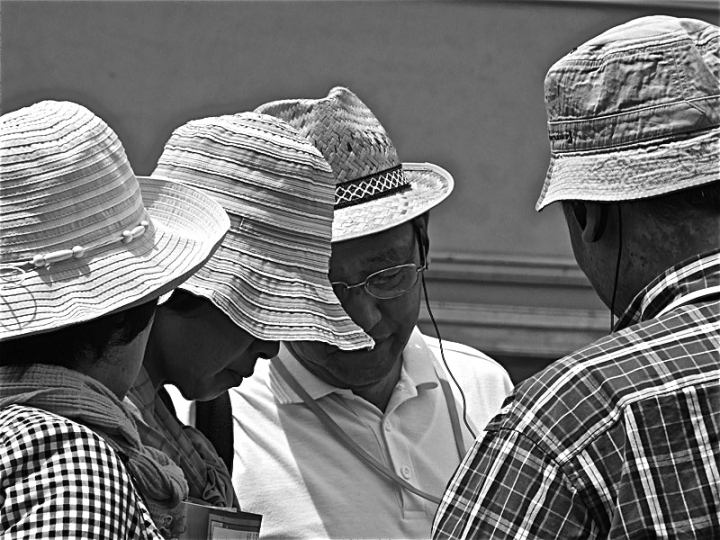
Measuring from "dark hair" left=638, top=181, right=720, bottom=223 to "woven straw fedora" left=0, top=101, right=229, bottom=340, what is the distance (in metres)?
0.71

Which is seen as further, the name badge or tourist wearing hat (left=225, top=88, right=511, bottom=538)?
→ tourist wearing hat (left=225, top=88, right=511, bottom=538)

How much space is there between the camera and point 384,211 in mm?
2945

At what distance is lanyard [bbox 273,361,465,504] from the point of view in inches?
113

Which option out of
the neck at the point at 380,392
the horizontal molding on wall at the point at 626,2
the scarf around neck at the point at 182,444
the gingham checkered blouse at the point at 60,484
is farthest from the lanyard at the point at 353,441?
the horizontal molding on wall at the point at 626,2

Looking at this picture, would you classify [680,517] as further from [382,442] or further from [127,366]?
[382,442]

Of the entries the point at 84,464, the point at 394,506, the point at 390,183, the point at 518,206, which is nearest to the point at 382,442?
the point at 394,506

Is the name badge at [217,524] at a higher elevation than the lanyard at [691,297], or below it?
below

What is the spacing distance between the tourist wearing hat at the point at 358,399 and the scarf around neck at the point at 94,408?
2.81 ft

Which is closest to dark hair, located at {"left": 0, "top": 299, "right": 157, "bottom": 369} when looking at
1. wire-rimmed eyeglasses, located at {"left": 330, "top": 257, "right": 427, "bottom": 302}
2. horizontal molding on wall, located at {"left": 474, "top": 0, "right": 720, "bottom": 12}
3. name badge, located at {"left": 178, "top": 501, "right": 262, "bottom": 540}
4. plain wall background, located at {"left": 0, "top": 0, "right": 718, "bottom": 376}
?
name badge, located at {"left": 178, "top": 501, "right": 262, "bottom": 540}

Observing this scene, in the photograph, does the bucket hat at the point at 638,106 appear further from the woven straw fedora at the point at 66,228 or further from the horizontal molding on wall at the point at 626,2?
the horizontal molding on wall at the point at 626,2

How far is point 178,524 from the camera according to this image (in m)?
2.01

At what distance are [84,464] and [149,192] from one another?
2.86 ft

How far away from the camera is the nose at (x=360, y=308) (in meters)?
2.92

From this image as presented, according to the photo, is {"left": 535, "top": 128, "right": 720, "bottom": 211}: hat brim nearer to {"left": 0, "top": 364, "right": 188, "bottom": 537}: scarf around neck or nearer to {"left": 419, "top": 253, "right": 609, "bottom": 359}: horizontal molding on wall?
{"left": 0, "top": 364, "right": 188, "bottom": 537}: scarf around neck
